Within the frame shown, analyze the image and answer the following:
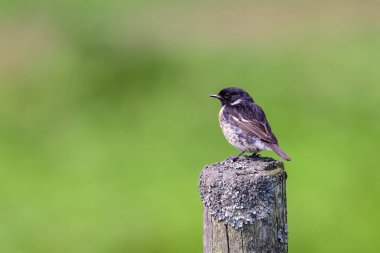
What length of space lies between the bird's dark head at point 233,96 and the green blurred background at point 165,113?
4757mm

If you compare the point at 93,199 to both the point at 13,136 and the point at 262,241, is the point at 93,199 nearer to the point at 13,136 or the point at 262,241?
the point at 13,136

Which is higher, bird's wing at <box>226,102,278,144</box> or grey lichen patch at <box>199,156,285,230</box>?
bird's wing at <box>226,102,278,144</box>

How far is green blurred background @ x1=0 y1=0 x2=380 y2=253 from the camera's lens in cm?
1464

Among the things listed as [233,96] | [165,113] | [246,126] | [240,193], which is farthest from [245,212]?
[165,113]

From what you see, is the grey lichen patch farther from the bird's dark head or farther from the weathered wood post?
the bird's dark head

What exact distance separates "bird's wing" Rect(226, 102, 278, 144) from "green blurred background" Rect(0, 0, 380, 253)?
16.4 feet

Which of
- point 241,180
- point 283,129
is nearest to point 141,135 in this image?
point 283,129

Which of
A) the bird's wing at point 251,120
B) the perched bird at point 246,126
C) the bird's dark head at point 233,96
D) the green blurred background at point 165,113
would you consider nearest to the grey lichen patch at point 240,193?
the perched bird at point 246,126

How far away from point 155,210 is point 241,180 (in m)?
9.26

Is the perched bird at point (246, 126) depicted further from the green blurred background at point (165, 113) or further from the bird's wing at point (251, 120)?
the green blurred background at point (165, 113)

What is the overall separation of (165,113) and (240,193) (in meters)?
13.2

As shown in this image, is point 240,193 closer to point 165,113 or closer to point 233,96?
point 233,96

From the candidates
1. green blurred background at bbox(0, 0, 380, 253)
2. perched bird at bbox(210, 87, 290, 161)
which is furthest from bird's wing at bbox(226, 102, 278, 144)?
green blurred background at bbox(0, 0, 380, 253)

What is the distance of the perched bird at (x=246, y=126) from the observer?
874 cm
